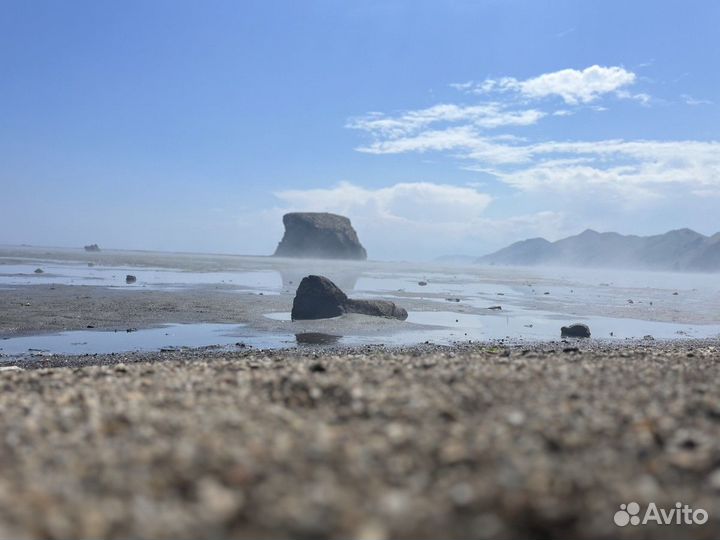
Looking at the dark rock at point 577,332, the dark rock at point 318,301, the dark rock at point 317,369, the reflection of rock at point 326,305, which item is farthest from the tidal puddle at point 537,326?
the dark rock at point 317,369

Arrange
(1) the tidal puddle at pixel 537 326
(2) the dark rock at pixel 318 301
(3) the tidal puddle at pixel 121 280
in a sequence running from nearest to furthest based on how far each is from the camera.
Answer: (1) the tidal puddle at pixel 537 326 → (2) the dark rock at pixel 318 301 → (3) the tidal puddle at pixel 121 280

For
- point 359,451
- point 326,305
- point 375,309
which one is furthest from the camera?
point 375,309

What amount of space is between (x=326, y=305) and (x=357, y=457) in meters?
32.7

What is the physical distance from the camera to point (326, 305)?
3900 centimetres

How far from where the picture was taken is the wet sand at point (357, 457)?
5172 mm

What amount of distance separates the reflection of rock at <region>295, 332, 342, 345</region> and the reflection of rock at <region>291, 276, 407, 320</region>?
6.17 metres

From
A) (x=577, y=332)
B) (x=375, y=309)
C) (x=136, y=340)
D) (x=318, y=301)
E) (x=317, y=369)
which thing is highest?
(x=317, y=369)

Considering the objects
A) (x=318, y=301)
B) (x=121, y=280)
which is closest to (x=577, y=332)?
(x=318, y=301)

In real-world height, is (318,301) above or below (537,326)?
above

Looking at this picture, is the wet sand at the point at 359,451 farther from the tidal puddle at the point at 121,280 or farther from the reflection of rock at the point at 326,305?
the tidal puddle at the point at 121,280

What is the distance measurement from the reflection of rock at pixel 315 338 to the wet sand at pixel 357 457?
1855cm

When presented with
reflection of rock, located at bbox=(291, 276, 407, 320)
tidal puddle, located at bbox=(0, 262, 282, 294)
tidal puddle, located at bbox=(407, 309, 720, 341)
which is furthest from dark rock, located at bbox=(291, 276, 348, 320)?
tidal puddle, located at bbox=(0, 262, 282, 294)

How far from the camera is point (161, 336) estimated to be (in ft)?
97.0

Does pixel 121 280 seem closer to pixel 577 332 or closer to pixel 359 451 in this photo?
pixel 577 332
